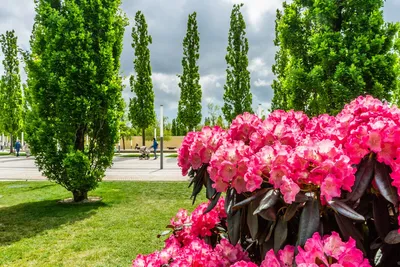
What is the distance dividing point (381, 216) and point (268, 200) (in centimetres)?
51

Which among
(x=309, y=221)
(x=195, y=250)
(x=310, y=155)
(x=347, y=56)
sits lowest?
(x=195, y=250)

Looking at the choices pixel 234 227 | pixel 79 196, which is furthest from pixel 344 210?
pixel 79 196

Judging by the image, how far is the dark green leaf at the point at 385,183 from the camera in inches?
50.8

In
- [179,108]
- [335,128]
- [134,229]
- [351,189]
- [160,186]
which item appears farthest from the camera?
[179,108]

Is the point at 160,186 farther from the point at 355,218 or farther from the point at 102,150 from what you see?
the point at 355,218

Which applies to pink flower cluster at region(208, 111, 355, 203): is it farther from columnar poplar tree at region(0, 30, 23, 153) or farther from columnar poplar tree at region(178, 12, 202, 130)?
columnar poplar tree at region(0, 30, 23, 153)

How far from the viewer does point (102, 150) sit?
796cm

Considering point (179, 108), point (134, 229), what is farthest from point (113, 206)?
point (179, 108)

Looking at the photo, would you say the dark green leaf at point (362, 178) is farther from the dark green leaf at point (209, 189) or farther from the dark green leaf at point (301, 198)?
the dark green leaf at point (209, 189)

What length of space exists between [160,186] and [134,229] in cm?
468

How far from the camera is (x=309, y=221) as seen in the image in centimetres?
131

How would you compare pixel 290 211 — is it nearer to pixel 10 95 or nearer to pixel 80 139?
pixel 80 139

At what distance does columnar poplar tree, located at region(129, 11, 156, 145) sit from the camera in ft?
90.1

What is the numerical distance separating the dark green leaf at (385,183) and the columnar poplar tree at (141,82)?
87.2 ft
